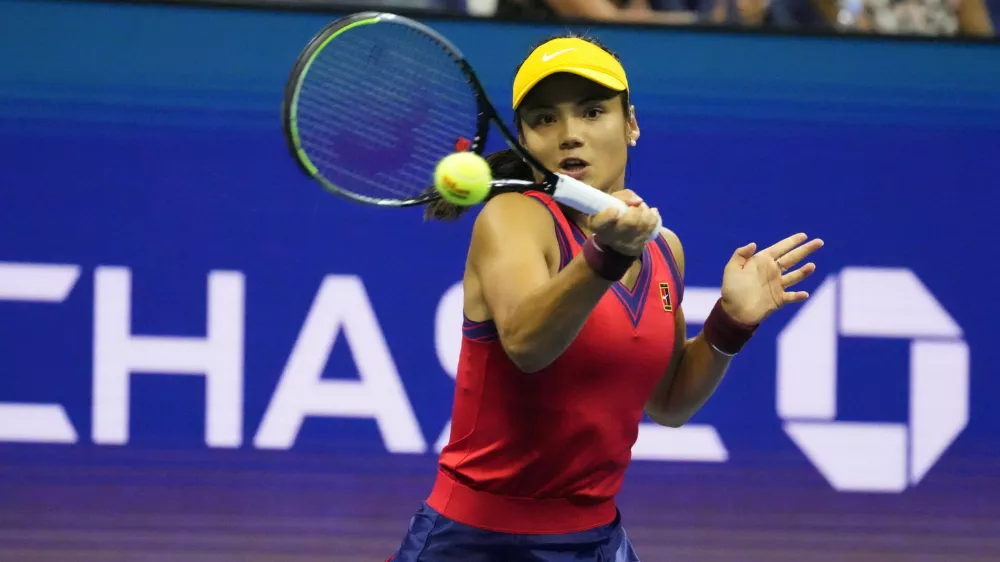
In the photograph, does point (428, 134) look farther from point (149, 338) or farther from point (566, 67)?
point (149, 338)

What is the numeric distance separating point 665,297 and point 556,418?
349 millimetres

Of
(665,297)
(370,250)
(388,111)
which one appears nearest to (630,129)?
(665,297)

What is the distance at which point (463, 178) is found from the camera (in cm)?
222

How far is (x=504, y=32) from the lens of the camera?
402 cm

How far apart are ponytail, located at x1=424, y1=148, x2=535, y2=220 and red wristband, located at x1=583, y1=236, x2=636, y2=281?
0.50 m

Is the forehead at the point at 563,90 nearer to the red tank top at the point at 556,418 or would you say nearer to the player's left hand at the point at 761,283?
the red tank top at the point at 556,418

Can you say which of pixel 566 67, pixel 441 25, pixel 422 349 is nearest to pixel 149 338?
pixel 422 349

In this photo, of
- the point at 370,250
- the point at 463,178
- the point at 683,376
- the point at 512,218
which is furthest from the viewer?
the point at 370,250

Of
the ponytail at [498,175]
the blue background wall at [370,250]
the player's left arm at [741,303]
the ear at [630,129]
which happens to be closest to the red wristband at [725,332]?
the player's left arm at [741,303]

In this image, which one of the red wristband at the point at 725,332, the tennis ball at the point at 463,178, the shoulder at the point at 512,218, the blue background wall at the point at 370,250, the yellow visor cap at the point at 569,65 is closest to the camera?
the tennis ball at the point at 463,178

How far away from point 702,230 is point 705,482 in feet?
2.46

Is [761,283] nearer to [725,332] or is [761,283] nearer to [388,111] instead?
[725,332]

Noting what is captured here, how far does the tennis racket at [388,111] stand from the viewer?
257cm

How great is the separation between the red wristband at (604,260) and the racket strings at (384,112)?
0.53 meters
